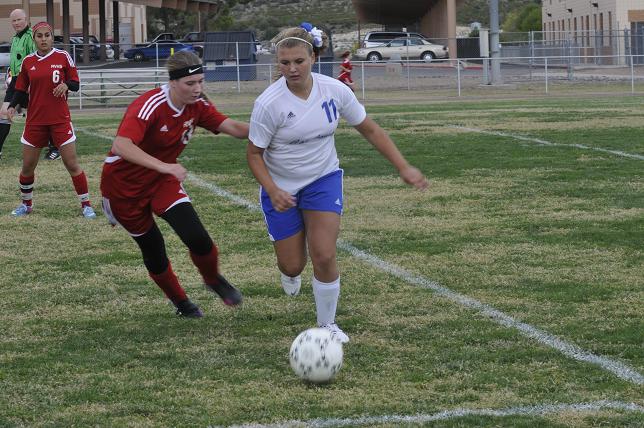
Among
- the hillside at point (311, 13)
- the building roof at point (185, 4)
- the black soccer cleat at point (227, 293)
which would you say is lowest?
the black soccer cleat at point (227, 293)

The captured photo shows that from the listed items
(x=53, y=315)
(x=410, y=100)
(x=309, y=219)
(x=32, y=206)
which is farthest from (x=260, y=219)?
(x=410, y=100)

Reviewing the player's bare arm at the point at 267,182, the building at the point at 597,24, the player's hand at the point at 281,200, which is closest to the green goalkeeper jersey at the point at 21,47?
the player's bare arm at the point at 267,182

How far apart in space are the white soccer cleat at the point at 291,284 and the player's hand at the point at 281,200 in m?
1.01

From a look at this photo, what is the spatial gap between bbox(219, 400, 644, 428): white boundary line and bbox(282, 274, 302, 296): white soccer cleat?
7.01ft

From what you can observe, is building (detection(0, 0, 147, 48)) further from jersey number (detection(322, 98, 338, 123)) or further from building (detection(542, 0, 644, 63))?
jersey number (detection(322, 98, 338, 123))

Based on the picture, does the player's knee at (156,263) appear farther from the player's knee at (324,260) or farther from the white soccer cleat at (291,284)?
the player's knee at (324,260)

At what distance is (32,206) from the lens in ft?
40.0

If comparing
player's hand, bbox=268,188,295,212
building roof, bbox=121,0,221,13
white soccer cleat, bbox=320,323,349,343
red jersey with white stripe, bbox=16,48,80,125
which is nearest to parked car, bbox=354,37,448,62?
building roof, bbox=121,0,221,13

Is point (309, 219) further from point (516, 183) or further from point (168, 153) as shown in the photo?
point (516, 183)

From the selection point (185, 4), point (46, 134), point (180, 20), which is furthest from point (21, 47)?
point (180, 20)

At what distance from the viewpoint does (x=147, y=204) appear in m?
6.78

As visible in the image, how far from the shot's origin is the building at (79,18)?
71000 mm

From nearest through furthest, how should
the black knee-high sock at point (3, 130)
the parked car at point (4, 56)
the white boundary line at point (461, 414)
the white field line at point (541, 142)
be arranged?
1. the white boundary line at point (461, 414)
2. the black knee-high sock at point (3, 130)
3. the white field line at point (541, 142)
4. the parked car at point (4, 56)

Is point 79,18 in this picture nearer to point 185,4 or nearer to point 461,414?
point 185,4
